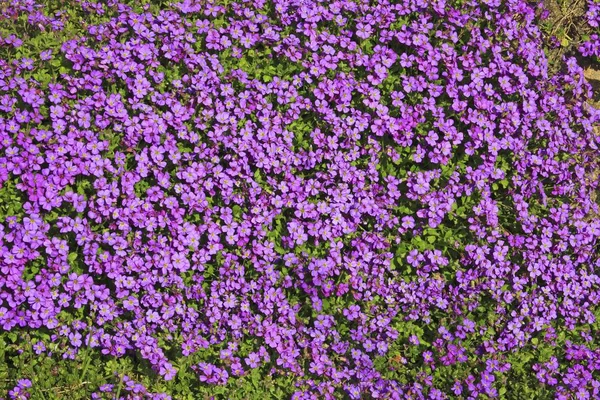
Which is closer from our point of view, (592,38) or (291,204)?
(291,204)

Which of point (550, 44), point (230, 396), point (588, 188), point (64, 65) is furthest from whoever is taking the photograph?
point (550, 44)

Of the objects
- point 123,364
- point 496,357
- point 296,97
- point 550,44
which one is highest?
point 550,44

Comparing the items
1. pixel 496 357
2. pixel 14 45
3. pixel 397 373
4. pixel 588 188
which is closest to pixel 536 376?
pixel 496 357

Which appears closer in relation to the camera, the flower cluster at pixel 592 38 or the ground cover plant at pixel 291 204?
the ground cover plant at pixel 291 204

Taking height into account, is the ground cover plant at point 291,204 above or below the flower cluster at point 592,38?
below

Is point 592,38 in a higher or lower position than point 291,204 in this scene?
higher

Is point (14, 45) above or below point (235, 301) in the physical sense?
above

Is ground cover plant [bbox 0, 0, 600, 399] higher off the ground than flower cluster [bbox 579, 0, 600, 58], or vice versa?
flower cluster [bbox 579, 0, 600, 58]

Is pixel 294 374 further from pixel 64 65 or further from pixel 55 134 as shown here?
pixel 64 65
